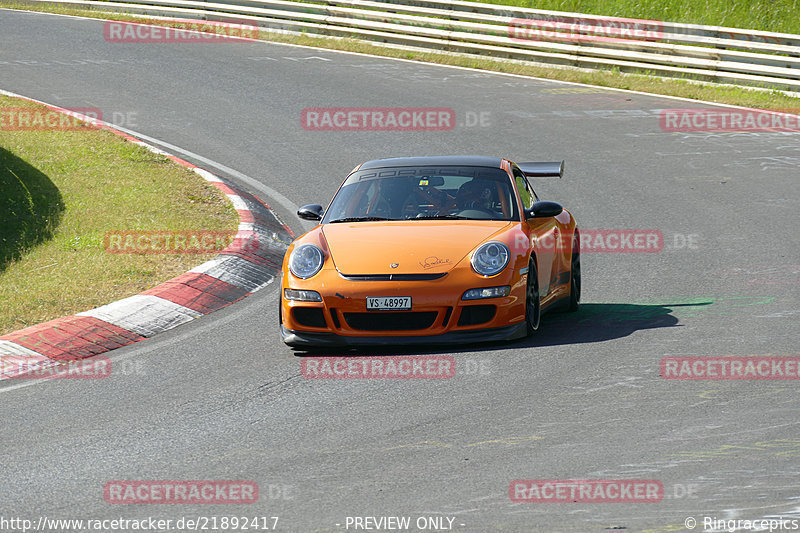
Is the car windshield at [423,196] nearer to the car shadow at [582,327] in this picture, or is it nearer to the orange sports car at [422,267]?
the orange sports car at [422,267]

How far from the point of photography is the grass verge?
21.0m

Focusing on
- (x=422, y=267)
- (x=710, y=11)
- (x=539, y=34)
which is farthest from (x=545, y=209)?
(x=710, y=11)

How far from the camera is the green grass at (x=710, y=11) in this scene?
82.9ft

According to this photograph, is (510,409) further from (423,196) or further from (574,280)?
(574,280)

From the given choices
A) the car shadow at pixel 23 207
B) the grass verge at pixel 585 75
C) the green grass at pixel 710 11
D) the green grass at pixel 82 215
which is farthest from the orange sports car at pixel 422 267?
the green grass at pixel 710 11

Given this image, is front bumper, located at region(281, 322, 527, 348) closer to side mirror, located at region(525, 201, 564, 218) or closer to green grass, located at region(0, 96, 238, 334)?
side mirror, located at region(525, 201, 564, 218)

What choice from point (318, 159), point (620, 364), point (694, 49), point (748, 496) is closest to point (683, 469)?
point (748, 496)

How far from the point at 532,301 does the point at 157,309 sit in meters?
3.10

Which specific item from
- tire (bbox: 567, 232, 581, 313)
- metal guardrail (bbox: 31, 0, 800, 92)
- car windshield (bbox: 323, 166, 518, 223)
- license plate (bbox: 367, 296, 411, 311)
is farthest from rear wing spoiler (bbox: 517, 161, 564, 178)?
metal guardrail (bbox: 31, 0, 800, 92)

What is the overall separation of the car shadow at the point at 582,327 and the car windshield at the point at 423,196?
0.99 meters

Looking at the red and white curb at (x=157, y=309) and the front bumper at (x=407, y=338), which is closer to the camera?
the front bumper at (x=407, y=338)

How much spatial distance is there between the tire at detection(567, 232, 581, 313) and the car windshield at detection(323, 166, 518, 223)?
0.90m

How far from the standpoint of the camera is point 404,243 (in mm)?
8641

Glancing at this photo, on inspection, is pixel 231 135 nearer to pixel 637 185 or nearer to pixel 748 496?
pixel 637 185
